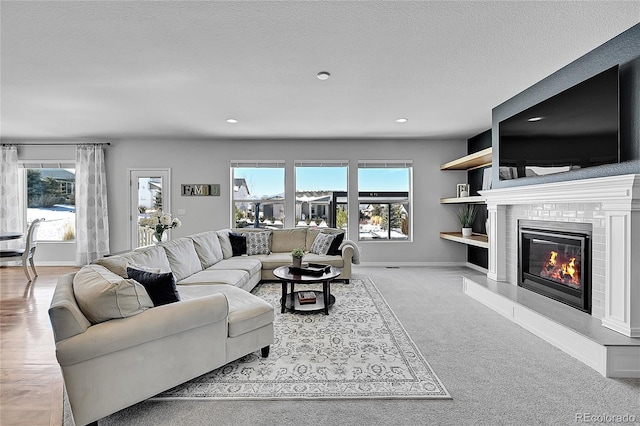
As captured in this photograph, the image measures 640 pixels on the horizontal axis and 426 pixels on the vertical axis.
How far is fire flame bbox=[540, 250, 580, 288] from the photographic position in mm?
2990

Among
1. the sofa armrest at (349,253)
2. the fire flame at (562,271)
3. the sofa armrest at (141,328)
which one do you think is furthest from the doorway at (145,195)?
the fire flame at (562,271)

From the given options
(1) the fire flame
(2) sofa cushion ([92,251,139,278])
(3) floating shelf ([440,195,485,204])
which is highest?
(3) floating shelf ([440,195,485,204])

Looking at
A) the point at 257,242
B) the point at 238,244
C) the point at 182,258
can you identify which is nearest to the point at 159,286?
the point at 182,258

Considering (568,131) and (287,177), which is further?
(287,177)

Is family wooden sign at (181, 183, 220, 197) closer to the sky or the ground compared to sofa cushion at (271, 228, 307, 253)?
closer to the sky

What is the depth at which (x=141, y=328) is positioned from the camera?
1794 millimetres

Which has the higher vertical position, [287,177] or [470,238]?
[287,177]

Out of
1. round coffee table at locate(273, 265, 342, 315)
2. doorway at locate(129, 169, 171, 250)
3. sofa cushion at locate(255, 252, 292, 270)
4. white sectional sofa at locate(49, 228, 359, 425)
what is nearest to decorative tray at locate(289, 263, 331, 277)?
round coffee table at locate(273, 265, 342, 315)

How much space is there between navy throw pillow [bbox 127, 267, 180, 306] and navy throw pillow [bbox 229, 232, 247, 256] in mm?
2912

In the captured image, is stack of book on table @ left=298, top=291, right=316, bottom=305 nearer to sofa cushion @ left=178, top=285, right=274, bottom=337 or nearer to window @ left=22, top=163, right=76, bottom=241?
sofa cushion @ left=178, top=285, right=274, bottom=337

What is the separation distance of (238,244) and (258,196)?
1.45m

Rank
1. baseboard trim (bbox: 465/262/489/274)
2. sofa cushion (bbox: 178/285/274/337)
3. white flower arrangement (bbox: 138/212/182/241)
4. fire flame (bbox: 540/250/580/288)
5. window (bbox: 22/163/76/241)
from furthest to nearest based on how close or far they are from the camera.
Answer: window (bbox: 22/163/76/241) → baseboard trim (bbox: 465/262/489/274) → white flower arrangement (bbox: 138/212/182/241) → fire flame (bbox: 540/250/580/288) → sofa cushion (bbox: 178/285/274/337)

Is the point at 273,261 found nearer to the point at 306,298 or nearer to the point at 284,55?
the point at 306,298

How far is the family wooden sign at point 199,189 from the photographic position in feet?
20.3
